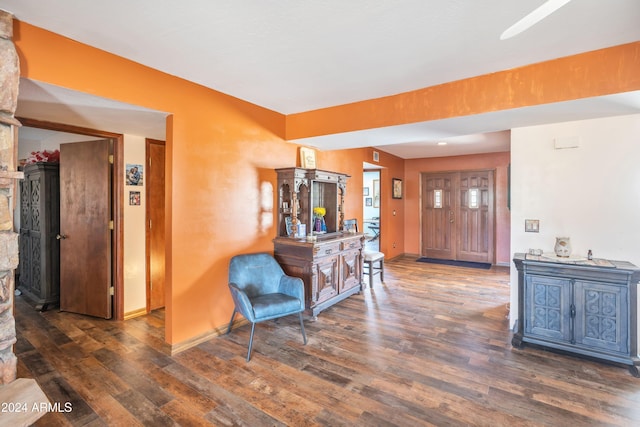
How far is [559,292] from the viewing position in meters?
2.64

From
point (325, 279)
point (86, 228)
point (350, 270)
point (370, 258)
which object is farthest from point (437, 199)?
point (86, 228)

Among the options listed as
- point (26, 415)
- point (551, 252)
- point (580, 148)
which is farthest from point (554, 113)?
point (26, 415)

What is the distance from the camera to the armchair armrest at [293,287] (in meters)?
3.03

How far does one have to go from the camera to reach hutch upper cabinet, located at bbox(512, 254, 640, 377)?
7.92 ft

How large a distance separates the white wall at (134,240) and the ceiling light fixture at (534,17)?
3.73 metres

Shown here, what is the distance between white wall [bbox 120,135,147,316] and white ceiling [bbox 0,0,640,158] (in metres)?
0.66

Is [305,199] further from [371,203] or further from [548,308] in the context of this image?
[371,203]

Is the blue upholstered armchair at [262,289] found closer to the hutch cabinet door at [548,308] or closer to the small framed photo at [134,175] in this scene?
the small framed photo at [134,175]

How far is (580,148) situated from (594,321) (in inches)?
61.3

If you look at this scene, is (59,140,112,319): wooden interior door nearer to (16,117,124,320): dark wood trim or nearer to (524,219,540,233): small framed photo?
(16,117,124,320): dark wood trim

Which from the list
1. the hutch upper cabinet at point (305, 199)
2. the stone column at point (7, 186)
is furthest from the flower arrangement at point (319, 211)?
the stone column at point (7, 186)

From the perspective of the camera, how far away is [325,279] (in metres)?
3.63

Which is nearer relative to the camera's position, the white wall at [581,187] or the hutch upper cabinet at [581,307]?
the hutch upper cabinet at [581,307]

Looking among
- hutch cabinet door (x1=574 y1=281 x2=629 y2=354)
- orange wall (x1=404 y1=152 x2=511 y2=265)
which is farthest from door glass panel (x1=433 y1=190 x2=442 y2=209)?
hutch cabinet door (x1=574 y1=281 x2=629 y2=354)
